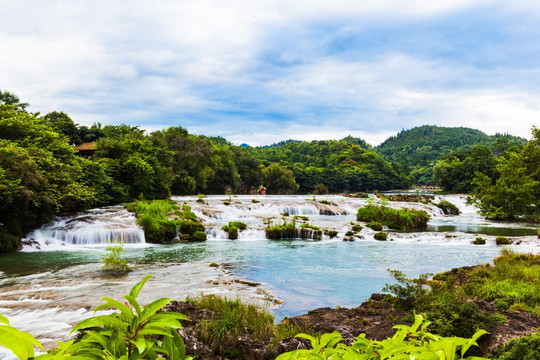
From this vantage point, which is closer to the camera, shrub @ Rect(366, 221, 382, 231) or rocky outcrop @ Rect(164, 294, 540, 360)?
rocky outcrop @ Rect(164, 294, 540, 360)

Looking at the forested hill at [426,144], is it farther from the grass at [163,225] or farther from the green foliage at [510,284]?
the green foliage at [510,284]

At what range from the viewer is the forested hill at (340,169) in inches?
3054

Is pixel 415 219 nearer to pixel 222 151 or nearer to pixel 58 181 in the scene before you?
pixel 58 181

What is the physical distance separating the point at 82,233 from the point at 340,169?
72663mm

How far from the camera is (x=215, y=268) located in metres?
13.1

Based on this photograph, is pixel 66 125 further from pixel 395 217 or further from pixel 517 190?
pixel 517 190

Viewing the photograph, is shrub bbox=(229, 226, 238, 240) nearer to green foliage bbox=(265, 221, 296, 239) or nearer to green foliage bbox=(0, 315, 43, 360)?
green foliage bbox=(265, 221, 296, 239)

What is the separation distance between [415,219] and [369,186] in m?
55.2

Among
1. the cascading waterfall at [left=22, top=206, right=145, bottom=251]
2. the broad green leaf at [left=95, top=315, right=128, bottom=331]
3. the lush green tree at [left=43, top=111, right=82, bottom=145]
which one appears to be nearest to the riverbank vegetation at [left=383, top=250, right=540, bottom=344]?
the broad green leaf at [left=95, top=315, right=128, bottom=331]

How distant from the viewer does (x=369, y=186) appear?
79.2 m

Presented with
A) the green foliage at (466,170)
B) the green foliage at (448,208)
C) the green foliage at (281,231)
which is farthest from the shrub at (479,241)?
the green foliage at (466,170)

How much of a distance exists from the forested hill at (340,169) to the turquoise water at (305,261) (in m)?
56.8

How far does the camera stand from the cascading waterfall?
57.4 feet

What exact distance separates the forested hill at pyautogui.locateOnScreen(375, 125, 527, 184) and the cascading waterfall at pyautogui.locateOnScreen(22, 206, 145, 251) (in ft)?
309
